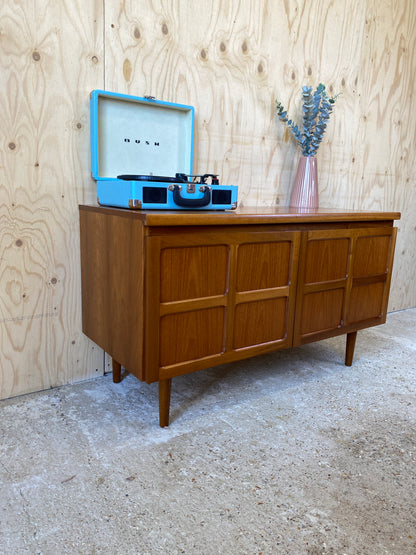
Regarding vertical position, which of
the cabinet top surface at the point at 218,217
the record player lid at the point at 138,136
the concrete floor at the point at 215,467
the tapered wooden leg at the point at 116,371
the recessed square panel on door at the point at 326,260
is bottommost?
the concrete floor at the point at 215,467

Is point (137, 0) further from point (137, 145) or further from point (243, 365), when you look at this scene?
point (243, 365)

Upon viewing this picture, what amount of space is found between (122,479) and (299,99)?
195cm

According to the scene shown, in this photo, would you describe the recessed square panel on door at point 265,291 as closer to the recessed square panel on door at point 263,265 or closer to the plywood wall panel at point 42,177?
the recessed square panel on door at point 263,265

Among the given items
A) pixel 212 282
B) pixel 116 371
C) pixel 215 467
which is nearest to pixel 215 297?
pixel 212 282

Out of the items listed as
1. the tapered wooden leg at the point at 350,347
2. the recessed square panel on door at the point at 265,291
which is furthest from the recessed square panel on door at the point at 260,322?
the tapered wooden leg at the point at 350,347

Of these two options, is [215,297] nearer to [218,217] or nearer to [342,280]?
[218,217]

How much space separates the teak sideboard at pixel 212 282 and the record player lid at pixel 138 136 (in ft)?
0.85

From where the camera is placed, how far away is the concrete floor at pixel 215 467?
1051 mm

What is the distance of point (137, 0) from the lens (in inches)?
64.9

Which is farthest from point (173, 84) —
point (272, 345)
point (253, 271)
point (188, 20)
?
point (272, 345)

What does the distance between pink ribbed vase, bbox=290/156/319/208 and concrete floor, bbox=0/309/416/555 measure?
0.86m

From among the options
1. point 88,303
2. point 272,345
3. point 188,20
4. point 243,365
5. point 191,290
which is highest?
point 188,20

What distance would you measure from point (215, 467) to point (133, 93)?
1.43 m

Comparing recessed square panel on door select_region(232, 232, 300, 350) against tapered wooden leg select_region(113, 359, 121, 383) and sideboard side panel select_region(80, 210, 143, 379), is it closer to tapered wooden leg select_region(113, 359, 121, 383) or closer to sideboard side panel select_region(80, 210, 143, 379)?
sideboard side panel select_region(80, 210, 143, 379)
